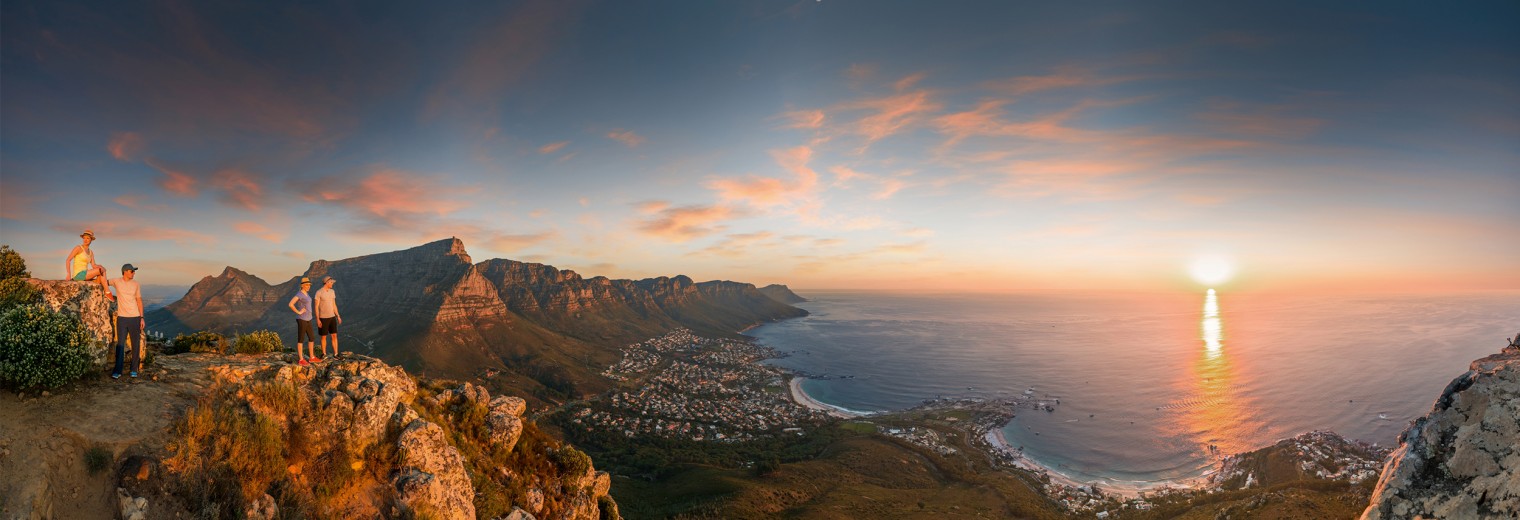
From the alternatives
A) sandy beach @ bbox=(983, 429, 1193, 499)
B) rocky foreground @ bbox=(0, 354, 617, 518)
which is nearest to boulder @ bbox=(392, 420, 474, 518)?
rocky foreground @ bbox=(0, 354, 617, 518)

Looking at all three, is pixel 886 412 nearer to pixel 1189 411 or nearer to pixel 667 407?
pixel 667 407

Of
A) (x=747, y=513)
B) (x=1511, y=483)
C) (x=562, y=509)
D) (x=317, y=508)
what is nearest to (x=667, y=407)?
(x=747, y=513)

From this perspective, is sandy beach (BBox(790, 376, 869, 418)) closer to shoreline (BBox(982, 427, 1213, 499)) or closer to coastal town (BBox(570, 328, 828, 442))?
coastal town (BBox(570, 328, 828, 442))

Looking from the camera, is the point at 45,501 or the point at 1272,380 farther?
the point at 1272,380

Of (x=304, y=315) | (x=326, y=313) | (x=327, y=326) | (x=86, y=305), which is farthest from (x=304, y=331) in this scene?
(x=86, y=305)

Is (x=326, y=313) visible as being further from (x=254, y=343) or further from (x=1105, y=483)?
(x=1105, y=483)

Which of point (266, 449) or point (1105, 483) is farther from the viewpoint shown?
point (1105, 483)
